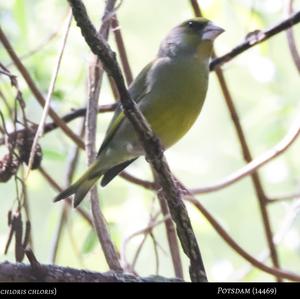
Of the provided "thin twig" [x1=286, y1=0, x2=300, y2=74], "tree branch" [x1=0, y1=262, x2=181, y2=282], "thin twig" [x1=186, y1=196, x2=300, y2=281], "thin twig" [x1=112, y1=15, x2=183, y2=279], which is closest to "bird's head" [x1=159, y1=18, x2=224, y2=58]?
"thin twig" [x1=112, y1=15, x2=183, y2=279]

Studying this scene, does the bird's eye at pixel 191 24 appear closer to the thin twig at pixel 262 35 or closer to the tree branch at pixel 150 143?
the thin twig at pixel 262 35

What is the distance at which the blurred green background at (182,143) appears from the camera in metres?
3.65

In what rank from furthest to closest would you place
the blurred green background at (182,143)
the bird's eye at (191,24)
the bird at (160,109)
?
1. the blurred green background at (182,143)
2. the bird's eye at (191,24)
3. the bird at (160,109)

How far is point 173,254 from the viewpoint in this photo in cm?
289

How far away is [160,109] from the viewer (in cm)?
318

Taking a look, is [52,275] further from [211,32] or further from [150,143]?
[211,32]

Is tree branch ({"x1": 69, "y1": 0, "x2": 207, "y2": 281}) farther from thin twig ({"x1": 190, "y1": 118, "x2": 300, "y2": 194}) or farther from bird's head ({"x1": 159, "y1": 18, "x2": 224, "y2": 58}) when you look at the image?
bird's head ({"x1": 159, "y1": 18, "x2": 224, "y2": 58})

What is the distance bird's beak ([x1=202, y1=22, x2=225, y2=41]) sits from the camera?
340 centimetres

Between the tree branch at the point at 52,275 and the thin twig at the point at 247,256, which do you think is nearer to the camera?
the tree branch at the point at 52,275

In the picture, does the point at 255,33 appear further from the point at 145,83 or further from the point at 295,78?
the point at 295,78

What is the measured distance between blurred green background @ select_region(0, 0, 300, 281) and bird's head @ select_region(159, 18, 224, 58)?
140 millimetres

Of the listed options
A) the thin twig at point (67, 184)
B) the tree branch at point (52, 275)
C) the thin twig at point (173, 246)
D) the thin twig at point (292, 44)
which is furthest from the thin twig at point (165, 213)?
the tree branch at point (52, 275)

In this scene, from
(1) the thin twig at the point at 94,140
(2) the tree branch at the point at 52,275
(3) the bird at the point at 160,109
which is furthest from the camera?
(3) the bird at the point at 160,109
